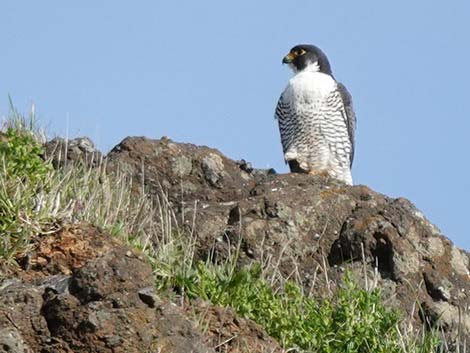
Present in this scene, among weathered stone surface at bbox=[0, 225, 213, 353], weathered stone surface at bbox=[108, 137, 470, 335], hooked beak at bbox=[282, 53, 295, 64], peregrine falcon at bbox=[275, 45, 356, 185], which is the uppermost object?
hooked beak at bbox=[282, 53, 295, 64]

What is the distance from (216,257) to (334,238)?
3.18 ft

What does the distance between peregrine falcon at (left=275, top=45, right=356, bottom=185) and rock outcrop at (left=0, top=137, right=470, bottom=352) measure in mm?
3851

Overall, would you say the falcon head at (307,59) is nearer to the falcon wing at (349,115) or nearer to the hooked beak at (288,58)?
the hooked beak at (288,58)

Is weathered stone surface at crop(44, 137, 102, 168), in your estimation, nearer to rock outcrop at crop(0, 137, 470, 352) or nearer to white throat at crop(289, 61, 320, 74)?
rock outcrop at crop(0, 137, 470, 352)

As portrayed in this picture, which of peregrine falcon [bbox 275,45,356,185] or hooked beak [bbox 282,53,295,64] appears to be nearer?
peregrine falcon [bbox 275,45,356,185]

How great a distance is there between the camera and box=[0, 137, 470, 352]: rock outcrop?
6434mm

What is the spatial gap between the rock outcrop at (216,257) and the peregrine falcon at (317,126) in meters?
3.85

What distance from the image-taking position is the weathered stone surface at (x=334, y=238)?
905 centimetres

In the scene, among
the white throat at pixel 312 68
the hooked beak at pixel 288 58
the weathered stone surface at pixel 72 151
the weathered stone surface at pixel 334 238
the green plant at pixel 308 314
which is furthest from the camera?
the hooked beak at pixel 288 58

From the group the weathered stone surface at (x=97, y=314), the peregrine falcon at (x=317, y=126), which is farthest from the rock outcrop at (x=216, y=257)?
the peregrine falcon at (x=317, y=126)

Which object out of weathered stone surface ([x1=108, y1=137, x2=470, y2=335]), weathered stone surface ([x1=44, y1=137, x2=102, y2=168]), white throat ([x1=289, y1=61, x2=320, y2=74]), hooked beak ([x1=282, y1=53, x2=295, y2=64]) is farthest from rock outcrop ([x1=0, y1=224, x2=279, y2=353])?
hooked beak ([x1=282, y1=53, x2=295, y2=64])

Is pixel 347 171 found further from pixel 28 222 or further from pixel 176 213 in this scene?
pixel 28 222

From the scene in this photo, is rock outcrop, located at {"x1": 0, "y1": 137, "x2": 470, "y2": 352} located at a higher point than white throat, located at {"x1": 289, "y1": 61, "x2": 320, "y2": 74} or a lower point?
lower

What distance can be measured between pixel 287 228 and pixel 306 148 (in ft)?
18.5
